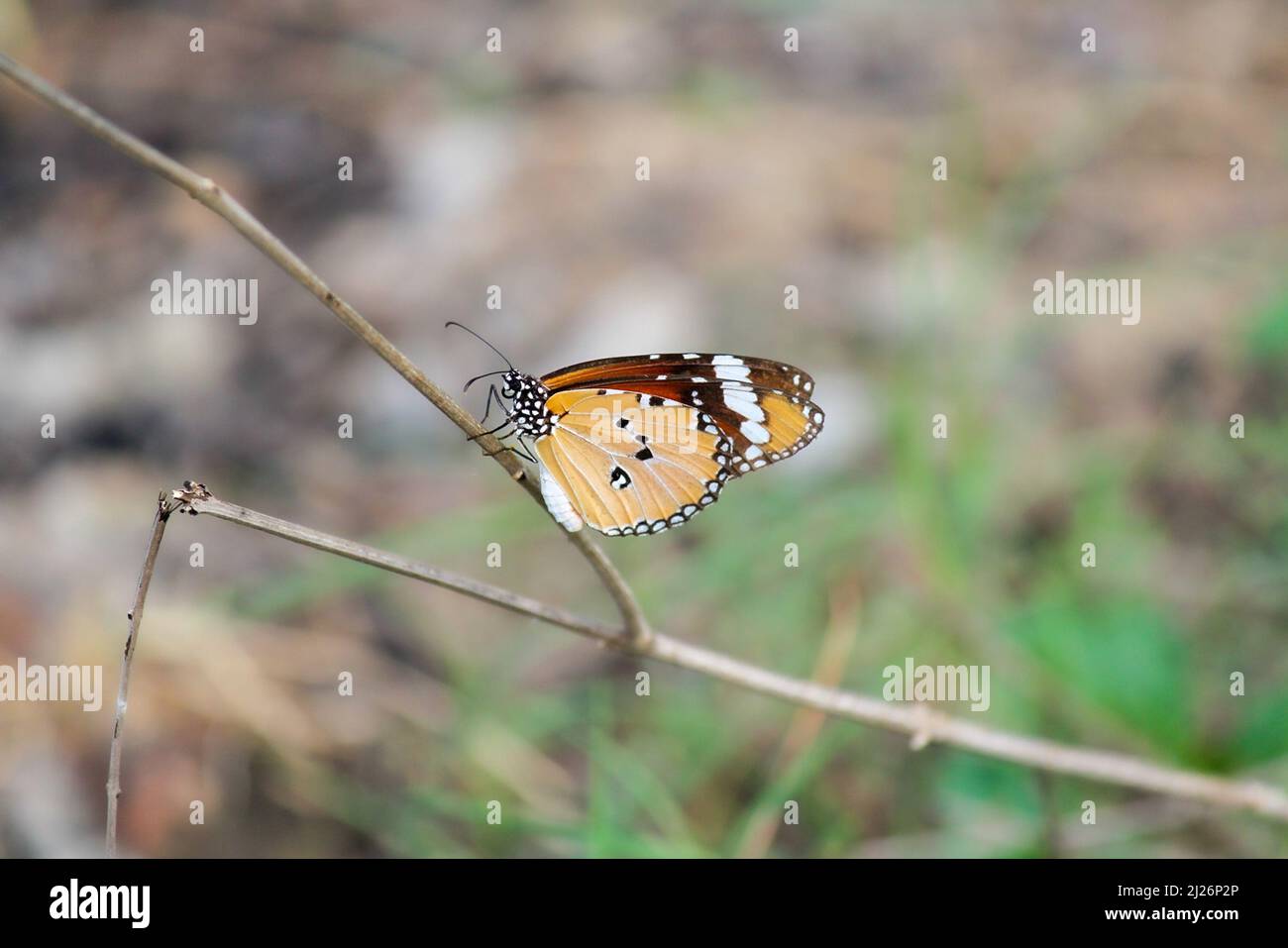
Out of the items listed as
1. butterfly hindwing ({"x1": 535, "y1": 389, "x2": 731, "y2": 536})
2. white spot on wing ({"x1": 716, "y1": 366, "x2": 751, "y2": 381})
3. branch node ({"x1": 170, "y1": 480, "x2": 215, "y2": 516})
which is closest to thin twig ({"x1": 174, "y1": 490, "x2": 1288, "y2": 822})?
Result: branch node ({"x1": 170, "y1": 480, "x2": 215, "y2": 516})

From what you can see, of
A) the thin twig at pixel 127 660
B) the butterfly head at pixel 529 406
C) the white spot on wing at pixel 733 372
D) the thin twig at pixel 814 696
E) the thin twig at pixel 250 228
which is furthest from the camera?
the white spot on wing at pixel 733 372

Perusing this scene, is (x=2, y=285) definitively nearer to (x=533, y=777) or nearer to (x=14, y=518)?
(x=14, y=518)

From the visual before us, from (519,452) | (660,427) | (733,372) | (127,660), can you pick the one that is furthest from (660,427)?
(127,660)

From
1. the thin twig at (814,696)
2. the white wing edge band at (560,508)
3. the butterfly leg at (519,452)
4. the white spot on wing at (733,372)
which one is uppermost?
the white spot on wing at (733,372)

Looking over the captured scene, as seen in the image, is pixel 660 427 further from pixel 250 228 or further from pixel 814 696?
pixel 250 228

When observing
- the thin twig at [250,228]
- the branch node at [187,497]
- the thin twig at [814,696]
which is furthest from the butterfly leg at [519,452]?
the branch node at [187,497]

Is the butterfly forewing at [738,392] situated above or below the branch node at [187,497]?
above

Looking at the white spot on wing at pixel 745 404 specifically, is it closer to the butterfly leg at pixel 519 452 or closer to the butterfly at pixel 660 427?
the butterfly at pixel 660 427
